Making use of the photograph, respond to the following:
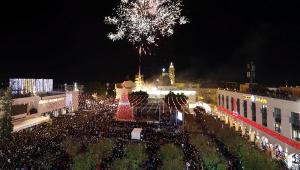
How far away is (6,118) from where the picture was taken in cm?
3100

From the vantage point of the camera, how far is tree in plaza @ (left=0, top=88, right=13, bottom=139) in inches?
1191

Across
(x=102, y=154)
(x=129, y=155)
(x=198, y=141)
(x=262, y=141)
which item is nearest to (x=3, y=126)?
(x=102, y=154)

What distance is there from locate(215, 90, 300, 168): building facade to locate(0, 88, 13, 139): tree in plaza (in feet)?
83.6

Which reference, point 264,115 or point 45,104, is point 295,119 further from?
point 45,104

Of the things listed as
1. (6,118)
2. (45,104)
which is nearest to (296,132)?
(6,118)

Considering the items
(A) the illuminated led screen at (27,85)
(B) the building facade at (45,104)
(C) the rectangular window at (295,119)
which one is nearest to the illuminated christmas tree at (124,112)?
(B) the building facade at (45,104)

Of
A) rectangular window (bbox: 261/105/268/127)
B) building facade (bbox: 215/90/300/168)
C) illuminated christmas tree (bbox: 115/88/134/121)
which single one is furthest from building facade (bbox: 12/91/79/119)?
rectangular window (bbox: 261/105/268/127)

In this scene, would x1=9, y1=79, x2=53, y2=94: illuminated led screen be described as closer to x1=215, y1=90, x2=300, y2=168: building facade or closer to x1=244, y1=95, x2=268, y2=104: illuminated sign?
x1=215, y1=90, x2=300, y2=168: building facade

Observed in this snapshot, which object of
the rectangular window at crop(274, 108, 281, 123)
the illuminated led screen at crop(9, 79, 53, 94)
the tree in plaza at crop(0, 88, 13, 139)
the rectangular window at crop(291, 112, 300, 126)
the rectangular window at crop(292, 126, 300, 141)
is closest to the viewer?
the rectangular window at crop(292, 126, 300, 141)

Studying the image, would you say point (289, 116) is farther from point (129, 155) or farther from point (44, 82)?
point (44, 82)

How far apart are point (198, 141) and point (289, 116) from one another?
7912 mm

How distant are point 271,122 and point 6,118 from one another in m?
26.2

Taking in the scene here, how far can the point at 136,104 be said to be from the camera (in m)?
49.9

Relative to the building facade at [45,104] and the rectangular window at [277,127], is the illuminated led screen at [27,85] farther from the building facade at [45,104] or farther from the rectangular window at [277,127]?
the rectangular window at [277,127]
